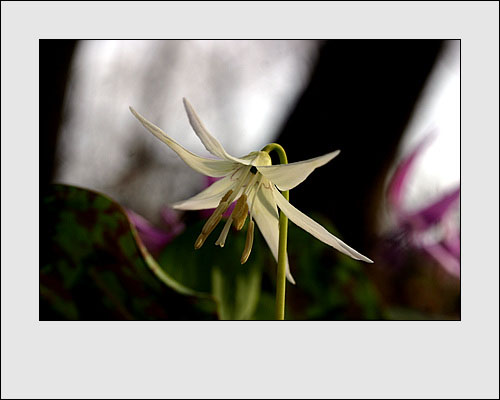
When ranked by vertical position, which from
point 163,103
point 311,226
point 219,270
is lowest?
point 219,270

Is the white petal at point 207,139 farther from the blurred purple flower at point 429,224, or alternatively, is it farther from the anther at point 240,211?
the blurred purple flower at point 429,224

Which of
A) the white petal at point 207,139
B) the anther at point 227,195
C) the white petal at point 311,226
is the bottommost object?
the white petal at point 311,226

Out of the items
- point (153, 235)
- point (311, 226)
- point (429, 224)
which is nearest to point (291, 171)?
point (311, 226)


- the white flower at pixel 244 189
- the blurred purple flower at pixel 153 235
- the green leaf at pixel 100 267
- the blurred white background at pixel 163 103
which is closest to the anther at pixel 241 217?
the white flower at pixel 244 189

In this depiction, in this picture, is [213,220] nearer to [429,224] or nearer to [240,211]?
[240,211]

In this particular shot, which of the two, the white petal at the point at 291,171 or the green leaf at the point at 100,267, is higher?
the white petal at the point at 291,171

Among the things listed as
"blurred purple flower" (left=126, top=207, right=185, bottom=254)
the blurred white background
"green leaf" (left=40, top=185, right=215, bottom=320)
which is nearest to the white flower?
"green leaf" (left=40, top=185, right=215, bottom=320)
